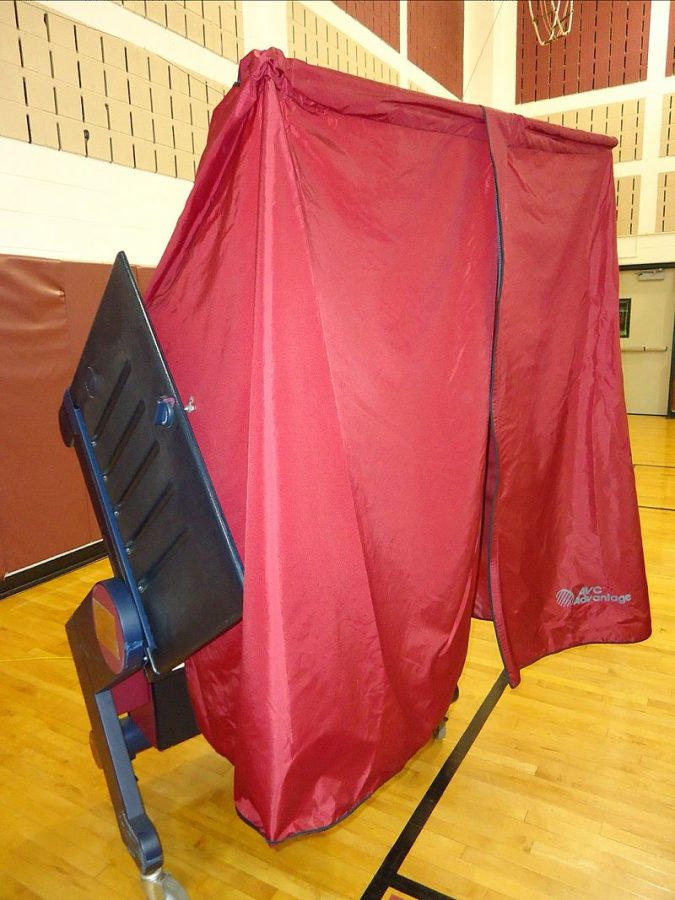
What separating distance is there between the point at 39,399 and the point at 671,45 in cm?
678

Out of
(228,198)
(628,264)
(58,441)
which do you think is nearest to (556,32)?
(628,264)

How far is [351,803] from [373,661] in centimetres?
29

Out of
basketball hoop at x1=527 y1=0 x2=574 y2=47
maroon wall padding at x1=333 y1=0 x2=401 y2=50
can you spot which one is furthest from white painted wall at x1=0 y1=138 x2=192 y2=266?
basketball hoop at x1=527 y1=0 x2=574 y2=47

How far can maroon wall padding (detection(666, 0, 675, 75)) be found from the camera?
19.4ft

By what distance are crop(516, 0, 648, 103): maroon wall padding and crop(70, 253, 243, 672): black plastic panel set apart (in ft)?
23.3

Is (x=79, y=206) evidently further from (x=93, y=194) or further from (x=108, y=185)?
(x=108, y=185)

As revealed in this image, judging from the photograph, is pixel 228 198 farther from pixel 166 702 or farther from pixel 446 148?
pixel 166 702

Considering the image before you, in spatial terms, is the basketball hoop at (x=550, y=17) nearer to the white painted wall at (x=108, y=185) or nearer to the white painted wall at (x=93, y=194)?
the white painted wall at (x=108, y=185)

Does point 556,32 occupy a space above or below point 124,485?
above

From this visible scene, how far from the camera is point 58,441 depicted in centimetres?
302

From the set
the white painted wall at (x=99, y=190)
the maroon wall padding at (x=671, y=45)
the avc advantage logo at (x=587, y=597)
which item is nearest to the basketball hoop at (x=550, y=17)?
the maroon wall padding at (x=671, y=45)

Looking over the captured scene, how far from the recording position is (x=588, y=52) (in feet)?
20.9

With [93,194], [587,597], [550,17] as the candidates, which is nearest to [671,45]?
[550,17]

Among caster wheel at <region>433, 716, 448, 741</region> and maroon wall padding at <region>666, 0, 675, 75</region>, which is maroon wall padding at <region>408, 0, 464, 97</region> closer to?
maroon wall padding at <region>666, 0, 675, 75</region>
